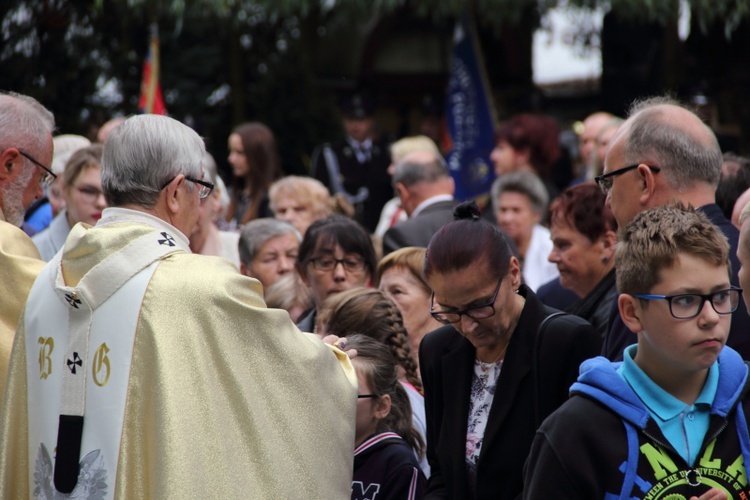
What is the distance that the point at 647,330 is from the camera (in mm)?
2863

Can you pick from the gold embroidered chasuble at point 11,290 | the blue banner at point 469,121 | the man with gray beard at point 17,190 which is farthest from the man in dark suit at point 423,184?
the gold embroidered chasuble at point 11,290

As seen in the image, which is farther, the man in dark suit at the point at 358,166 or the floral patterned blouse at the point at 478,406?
the man in dark suit at the point at 358,166

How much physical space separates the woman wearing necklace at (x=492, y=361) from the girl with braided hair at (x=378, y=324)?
0.78 metres

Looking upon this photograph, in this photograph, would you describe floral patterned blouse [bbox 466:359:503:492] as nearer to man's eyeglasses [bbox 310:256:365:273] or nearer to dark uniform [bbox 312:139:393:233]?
man's eyeglasses [bbox 310:256:365:273]

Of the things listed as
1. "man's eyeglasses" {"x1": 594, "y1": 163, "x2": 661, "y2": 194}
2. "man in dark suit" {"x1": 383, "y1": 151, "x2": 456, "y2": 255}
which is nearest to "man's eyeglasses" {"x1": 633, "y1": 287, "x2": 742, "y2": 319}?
"man's eyeglasses" {"x1": 594, "y1": 163, "x2": 661, "y2": 194}

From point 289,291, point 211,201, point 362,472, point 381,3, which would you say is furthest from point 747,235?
point 381,3

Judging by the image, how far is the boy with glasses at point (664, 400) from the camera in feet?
9.00

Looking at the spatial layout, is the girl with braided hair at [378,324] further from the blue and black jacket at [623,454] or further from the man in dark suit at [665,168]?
the blue and black jacket at [623,454]

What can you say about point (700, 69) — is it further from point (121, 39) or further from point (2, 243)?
point (2, 243)

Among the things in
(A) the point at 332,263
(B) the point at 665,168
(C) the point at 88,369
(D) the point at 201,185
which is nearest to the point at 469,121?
(A) the point at 332,263

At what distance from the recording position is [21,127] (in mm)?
4340

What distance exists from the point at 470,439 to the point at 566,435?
0.93 metres

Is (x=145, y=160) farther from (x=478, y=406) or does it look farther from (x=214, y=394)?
(x=478, y=406)

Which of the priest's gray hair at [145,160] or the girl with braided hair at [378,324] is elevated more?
the priest's gray hair at [145,160]
